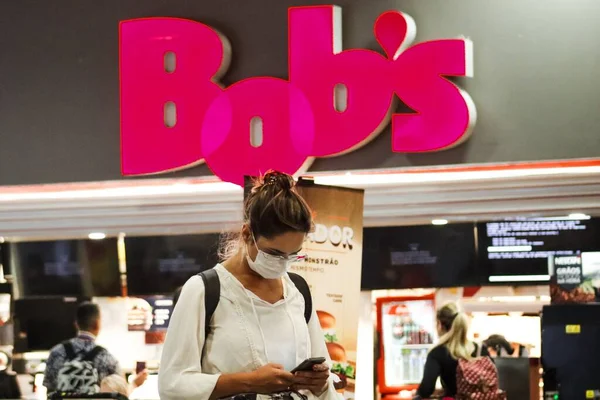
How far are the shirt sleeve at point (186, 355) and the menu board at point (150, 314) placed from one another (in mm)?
4185

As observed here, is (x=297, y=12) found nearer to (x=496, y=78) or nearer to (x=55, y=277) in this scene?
(x=496, y=78)

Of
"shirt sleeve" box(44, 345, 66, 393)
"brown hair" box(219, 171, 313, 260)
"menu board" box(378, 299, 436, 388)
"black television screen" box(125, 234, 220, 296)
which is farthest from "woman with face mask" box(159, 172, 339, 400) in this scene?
"shirt sleeve" box(44, 345, 66, 393)

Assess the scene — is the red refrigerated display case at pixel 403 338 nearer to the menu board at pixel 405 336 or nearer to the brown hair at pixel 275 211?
the menu board at pixel 405 336

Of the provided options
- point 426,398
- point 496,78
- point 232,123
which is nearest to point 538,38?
point 496,78

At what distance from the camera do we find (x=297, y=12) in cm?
595

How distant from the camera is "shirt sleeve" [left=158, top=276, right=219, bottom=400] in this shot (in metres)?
2.54

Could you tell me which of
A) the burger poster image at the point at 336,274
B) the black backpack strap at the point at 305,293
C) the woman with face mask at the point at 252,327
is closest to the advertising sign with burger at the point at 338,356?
the burger poster image at the point at 336,274

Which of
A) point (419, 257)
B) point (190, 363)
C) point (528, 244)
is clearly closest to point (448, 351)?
point (419, 257)

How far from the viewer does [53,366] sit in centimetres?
677

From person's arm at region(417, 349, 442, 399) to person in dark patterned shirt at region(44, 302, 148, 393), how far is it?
1.90 metres

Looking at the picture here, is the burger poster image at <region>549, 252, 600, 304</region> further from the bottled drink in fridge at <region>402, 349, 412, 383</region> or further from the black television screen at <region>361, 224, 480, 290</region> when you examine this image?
the bottled drink in fridge at <region>402, 349, 412, 383</region>

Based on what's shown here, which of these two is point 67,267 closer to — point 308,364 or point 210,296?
point 210,296

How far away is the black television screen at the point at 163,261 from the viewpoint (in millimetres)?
6727

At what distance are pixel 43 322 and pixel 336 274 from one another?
3124 millimetres
